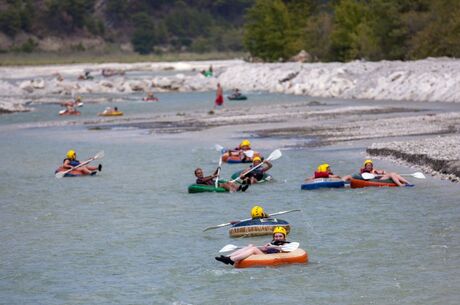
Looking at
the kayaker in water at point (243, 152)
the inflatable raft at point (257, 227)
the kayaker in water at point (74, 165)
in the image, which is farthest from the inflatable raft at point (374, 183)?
the kayaker in water at point (74, 165)

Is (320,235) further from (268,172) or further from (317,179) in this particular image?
(268,172)

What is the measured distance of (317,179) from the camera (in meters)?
34.3

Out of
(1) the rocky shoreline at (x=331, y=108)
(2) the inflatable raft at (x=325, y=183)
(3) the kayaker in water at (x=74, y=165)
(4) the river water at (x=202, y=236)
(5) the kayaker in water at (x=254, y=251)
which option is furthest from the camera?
(1) the rocky shoreline at (x=331, y=108)

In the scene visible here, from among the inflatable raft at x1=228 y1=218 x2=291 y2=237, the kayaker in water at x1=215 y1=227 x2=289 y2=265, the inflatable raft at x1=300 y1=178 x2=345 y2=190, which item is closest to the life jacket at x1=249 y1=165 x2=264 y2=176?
the inflatable raft at x1=300 y1=178 x2=345 y2=190

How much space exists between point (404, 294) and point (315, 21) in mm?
104110

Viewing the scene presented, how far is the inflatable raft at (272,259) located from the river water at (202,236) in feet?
0.49

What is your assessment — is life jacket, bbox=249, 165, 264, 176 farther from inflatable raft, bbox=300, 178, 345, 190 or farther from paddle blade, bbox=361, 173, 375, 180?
paddle blade, bbox=361, 173, 375, 180

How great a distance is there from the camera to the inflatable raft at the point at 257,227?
87.5 feet

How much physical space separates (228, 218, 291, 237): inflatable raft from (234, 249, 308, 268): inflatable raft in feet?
10.0

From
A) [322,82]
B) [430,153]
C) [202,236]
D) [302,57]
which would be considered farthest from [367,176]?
[302,57]

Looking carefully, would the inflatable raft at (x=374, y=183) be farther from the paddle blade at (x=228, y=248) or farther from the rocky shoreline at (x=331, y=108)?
the paddle blade at (x=228, y=248)

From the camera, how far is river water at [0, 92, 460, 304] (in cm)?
2203

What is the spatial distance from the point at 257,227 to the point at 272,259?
3212 mm

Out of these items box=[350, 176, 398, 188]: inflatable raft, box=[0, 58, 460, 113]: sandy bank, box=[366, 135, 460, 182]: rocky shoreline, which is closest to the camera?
box=[350, 176, 398, 188]: inflatable raft
